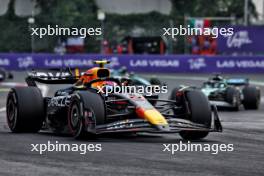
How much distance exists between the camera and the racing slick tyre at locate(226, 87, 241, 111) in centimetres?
2144

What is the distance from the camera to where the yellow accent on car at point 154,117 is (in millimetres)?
11430

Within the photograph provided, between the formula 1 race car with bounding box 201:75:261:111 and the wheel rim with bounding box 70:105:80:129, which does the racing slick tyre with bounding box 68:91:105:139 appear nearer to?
the wheel rim with bounding box 70:105:80:129

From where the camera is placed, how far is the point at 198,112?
1219 centimetres

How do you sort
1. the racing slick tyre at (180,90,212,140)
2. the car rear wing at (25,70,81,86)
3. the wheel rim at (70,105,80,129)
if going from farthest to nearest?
the car rear wing at (25,70,81,86)
the racing slick tyre at (180,90,212,140)
the wheel rim at (70,105,80,129)

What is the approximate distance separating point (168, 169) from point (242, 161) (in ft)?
3.97

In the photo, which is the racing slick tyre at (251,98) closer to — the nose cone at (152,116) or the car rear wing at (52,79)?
the car rear wing at (52,79)

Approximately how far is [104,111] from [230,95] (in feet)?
33.7

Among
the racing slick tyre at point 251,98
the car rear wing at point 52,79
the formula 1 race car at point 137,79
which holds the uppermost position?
the car rear wing at point 52,79

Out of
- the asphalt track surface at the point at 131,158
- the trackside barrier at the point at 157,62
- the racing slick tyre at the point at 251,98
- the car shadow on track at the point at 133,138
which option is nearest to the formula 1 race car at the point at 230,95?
the racing slick tyre at the point at 251,98

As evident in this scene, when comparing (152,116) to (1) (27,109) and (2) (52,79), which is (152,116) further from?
(2) (52,79)

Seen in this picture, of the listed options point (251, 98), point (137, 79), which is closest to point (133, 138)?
point (251, 98)

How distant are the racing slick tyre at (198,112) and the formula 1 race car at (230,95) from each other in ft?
29.8

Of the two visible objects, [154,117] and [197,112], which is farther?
[197,112]

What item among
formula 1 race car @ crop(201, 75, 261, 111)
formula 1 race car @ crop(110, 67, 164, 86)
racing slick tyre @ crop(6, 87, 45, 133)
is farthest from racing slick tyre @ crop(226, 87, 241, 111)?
racing slick tyre @ crop(6, 87, 45, 133)
